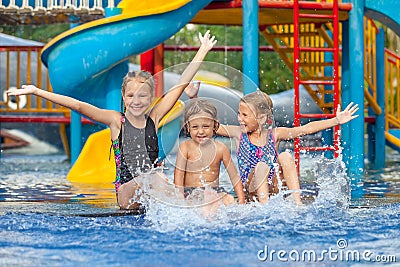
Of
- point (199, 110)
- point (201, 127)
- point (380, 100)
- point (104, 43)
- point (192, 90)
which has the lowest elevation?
point (201, 127)

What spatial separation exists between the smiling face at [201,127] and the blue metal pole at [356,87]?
12.2 feet

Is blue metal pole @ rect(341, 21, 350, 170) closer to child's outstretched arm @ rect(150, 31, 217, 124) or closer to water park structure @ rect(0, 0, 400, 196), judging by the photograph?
water park structure @ rect(0, 0, 400, 196)

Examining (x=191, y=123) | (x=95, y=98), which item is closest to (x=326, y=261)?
(x=191, y=123)

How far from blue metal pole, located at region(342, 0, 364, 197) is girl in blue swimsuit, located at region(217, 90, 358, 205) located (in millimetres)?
2956

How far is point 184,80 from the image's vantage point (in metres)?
4.44

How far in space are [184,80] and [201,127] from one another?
33 centimetres

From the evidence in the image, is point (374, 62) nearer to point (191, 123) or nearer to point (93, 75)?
point (93, 75)

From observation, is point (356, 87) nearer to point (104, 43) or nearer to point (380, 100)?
point (104, 43)

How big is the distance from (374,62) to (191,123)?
6.86m

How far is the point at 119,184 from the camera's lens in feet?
15.9

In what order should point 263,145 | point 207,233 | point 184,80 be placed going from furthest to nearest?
point 263,145, point 184,80, point 207,233

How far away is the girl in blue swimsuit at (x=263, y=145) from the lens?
181 inches

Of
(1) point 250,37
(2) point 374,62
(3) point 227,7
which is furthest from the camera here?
(2) point 374,62

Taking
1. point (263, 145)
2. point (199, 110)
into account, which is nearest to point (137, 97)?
point (199, 110)
